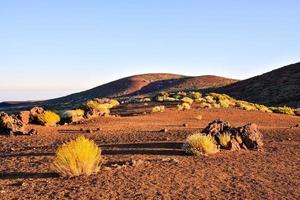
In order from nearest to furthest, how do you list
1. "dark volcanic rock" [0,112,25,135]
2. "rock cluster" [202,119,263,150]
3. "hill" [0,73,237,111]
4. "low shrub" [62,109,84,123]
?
"rock cluster" [202,119,263,150] → "dark volcanic rock" [0,112,25,135] → "low shrub" [62,109,84,123] → "hill" [0,73,237,111]

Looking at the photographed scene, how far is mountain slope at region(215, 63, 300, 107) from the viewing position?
66.1 m

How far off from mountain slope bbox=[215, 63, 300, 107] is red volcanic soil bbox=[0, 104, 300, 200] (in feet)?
136

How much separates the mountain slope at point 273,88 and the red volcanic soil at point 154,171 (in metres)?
41.4

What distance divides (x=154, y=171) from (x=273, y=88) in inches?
2535

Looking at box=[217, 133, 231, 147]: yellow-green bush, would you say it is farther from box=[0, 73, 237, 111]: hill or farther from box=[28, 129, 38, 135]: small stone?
box=[0, 73, 237, 111]: hill

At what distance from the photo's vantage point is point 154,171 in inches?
548

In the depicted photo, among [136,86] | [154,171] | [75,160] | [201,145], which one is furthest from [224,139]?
[136,86]

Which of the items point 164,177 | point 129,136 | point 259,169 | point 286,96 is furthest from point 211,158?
point 286,96

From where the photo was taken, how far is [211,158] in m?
16.0

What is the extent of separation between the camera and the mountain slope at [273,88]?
6612 cm

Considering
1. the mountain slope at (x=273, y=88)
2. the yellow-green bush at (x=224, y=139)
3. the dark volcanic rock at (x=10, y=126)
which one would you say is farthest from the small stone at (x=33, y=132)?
the mountain slope at (x=273, y=88)

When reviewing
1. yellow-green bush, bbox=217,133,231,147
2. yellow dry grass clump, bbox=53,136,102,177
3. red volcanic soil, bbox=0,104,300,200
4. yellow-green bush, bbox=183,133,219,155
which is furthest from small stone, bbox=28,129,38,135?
yellow dry grass clump, bbox=53,136,102,177

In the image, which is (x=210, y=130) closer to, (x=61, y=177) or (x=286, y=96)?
(x=61, y=177)

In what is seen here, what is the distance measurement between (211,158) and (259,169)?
1.90 metres
